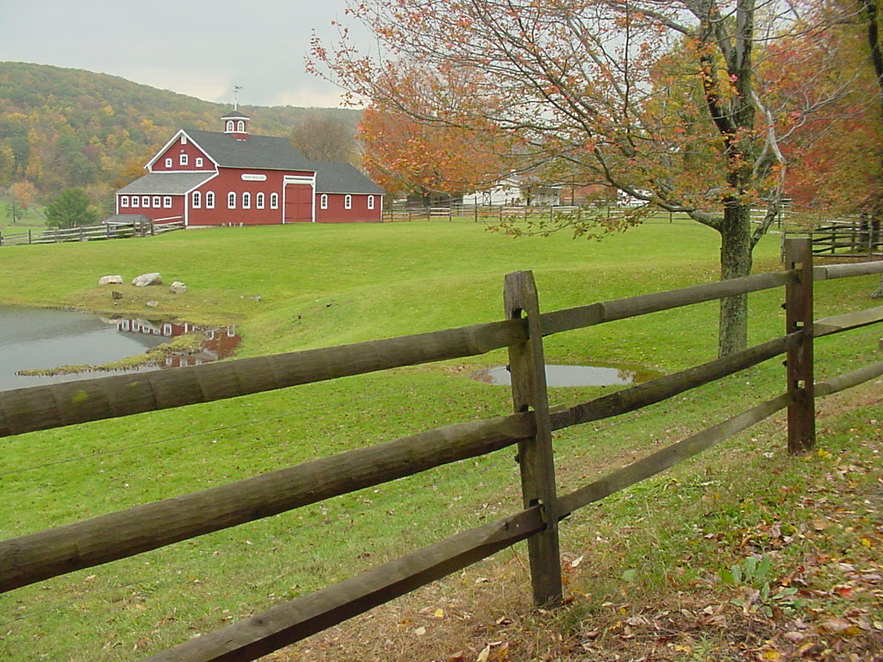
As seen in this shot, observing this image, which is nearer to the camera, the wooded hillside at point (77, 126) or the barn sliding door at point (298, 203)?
the barn sliding door at point (298, 203)

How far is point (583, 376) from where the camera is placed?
18922 millimetres

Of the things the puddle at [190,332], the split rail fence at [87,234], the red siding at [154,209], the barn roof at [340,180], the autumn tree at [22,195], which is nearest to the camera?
the puddle at [190,332]

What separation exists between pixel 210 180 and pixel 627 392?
219 ft

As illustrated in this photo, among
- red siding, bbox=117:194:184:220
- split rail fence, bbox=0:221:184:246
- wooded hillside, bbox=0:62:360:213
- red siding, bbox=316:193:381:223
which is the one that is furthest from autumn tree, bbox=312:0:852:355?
wooded hillside, bbox=0:62:360:213

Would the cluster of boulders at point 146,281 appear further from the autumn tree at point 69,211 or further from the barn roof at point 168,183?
the autumn tree at point 69,211

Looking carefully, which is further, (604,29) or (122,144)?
(122,144)

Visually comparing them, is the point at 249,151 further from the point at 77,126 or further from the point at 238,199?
the point at 77,126

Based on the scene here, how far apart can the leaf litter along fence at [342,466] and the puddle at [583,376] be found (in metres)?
12.5

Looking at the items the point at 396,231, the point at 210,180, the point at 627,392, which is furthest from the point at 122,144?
the point at 627,392

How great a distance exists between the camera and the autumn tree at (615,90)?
42.2ft

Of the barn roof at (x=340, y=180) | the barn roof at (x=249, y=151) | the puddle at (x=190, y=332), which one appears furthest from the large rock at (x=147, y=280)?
the barn roof at (x=340, y=180)

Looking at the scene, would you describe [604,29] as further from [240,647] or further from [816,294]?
[816,294]

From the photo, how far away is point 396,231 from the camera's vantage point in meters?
57.7

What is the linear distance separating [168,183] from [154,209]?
249 cm
